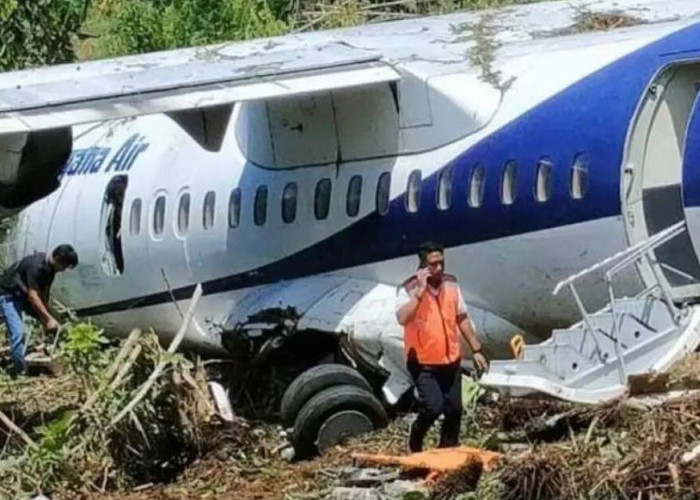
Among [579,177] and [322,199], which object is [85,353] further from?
[579,177]

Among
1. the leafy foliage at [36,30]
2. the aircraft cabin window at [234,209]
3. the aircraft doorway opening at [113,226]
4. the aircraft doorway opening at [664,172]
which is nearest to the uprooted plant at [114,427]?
the aircraft cabin window at [234,209]

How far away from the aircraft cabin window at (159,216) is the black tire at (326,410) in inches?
152

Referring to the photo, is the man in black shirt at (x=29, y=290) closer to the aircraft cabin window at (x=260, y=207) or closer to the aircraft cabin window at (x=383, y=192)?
the aircraft cabin window at (x=260, y=207)

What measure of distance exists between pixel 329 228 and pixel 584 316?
10.3 ft

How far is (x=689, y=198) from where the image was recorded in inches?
550

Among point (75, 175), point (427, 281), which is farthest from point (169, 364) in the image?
point (75, 175)

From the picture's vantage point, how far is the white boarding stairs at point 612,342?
46.1 feet

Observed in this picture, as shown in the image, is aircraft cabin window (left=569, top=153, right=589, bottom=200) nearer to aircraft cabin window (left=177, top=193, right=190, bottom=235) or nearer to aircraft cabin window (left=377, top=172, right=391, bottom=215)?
aircraft cabin window (left=377, top=172, right=391, bottom=215)

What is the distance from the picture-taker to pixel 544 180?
1466 centimetres

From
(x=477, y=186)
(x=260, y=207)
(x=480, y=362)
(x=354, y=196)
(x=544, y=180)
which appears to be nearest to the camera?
(x=480, y=362)

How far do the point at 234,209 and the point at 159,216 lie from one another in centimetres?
118

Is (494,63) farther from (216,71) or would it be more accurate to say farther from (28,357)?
(28,357)


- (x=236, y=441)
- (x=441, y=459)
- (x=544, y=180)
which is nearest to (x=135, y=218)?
(x=236, y=441)

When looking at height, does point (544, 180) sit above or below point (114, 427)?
above
